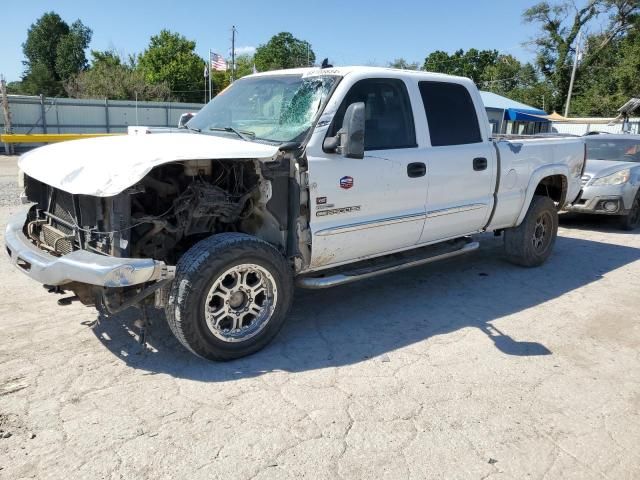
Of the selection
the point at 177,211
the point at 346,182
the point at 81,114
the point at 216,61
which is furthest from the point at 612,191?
the point at 216,61

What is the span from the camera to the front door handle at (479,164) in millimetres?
5236

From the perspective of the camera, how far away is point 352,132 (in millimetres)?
3857

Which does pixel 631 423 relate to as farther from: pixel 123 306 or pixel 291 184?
pixel 123 306

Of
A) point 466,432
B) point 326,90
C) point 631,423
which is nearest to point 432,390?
point 466,432

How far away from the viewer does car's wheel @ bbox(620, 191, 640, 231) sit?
9164 mm

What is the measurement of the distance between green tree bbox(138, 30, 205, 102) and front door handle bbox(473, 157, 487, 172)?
50754 mm

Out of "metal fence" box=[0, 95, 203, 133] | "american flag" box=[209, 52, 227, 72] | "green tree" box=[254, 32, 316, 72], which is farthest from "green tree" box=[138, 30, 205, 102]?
"metal fence" box=[0, 95, 203, 133]

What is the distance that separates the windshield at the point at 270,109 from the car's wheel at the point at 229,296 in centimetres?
98

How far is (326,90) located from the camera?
4281 mm

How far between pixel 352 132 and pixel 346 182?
44cm

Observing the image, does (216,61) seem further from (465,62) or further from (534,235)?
(465,62)

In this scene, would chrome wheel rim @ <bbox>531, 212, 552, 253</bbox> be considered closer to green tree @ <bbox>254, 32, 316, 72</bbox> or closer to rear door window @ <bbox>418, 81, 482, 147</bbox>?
rear door window @ <bbox>418, 81, 482, 147</bbox>

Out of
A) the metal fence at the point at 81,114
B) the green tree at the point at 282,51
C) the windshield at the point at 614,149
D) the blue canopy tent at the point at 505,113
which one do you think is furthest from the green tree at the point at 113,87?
the green tree at the point at 282,51

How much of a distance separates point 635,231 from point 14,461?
976 cm
